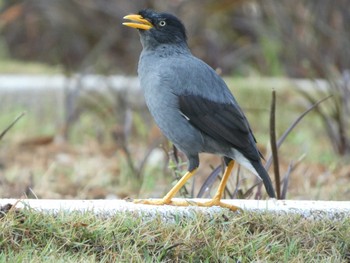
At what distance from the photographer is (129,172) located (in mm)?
6129

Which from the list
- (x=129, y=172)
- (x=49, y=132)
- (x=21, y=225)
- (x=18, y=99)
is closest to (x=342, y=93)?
(x=129, y=172)

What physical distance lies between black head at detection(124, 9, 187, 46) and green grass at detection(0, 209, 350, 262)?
3.84ft

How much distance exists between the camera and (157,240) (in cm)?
369

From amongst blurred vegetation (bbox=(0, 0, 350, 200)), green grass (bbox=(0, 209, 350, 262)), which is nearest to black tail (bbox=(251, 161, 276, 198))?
green grass (bbox=(0, 209, 350, 262))

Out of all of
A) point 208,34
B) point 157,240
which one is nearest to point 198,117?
point 157,240

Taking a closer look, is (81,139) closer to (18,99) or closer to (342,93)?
(18,99)

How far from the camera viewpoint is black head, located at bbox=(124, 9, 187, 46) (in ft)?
15.4

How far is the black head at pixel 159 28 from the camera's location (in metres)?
4.70

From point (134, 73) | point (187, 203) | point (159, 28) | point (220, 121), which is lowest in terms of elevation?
point (134, 73)

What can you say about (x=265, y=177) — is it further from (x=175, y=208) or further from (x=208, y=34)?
(x=208, y=34)

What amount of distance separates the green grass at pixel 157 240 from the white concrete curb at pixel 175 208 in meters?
A: 0.06

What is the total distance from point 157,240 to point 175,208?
0.93 feet

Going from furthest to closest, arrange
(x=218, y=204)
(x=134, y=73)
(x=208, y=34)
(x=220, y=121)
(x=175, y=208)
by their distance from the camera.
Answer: (x=208, y=34)
(x=134, y=73)
(x=220, y=121)
(x=218, y=204)
(x=175, y=208)

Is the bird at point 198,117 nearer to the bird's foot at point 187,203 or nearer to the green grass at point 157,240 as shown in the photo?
the bird's foot at point 187,203
